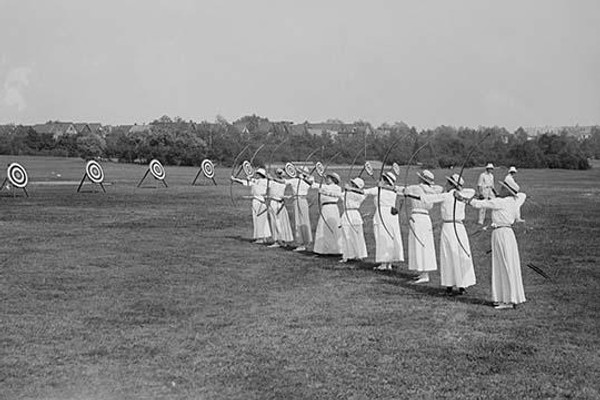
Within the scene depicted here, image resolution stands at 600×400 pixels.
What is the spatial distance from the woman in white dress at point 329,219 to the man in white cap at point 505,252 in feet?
21.0

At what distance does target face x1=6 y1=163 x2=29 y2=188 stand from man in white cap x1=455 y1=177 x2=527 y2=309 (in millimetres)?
29182

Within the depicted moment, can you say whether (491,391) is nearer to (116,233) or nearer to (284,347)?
(284,347)

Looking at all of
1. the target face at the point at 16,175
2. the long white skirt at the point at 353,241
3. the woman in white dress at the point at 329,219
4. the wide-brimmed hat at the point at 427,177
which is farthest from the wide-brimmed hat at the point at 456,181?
the target face at the point at 16,175

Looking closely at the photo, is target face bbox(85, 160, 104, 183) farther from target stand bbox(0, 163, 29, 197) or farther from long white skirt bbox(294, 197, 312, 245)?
long white skirt bbox(294, 197, 312, 245)

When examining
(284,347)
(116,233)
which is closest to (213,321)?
(284,347)

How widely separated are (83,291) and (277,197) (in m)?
8.00

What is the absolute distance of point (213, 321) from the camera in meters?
11.9

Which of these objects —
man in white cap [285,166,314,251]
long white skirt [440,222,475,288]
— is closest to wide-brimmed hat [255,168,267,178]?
man in white cap [285,166,314,251]

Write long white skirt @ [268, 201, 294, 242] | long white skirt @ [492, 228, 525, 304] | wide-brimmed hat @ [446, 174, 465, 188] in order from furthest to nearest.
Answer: long white skirt @ [268, 201, 294, 242] < wide-brimmed hat @ [446, 174, 465, 188] < long white skirt @ [492, 228, 525, 304]

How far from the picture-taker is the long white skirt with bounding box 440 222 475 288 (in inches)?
540

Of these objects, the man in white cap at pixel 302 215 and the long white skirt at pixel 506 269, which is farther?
the man in white cap at pixel 302 215

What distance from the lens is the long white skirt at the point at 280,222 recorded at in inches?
833

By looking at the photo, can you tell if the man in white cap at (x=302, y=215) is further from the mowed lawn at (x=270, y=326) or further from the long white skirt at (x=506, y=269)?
the long white skirt at (x=506, y=269)

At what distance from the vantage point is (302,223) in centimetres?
2075
